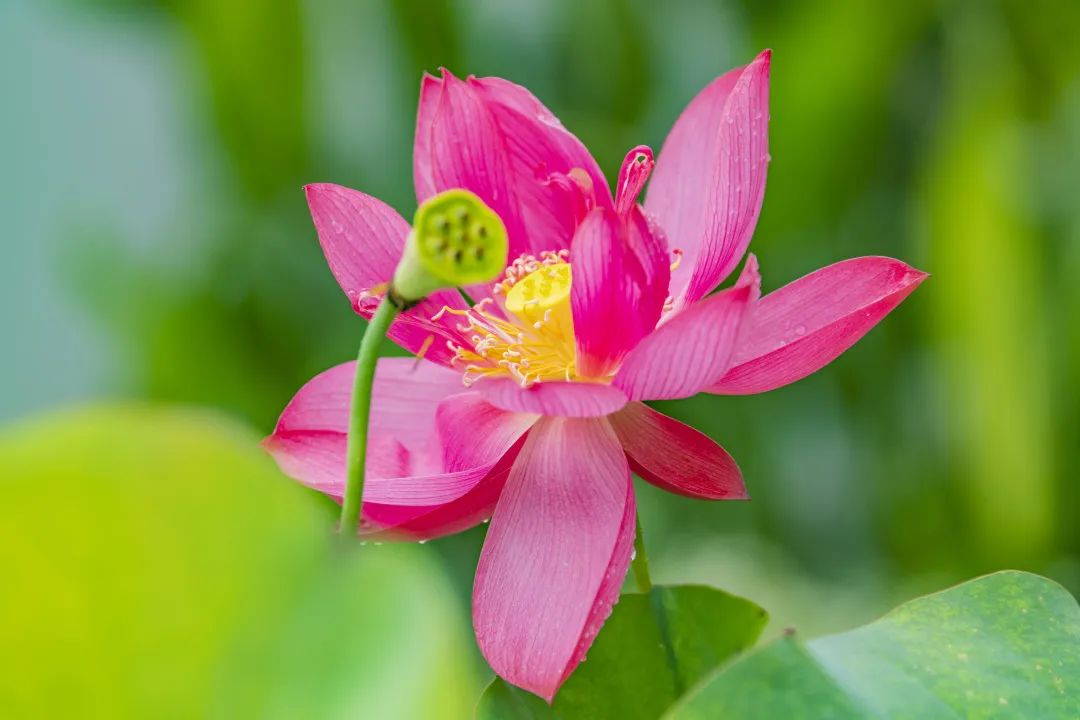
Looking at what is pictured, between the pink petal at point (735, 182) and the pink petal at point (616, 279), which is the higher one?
the pink petal at point (735, 182)

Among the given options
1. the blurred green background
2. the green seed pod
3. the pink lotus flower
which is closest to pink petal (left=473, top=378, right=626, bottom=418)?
the pink lotus flower

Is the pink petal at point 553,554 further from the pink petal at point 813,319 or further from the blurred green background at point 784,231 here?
the blurred green background at point 784,231

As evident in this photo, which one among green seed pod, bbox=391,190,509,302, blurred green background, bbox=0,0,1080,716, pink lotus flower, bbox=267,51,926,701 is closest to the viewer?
green seed pod, bbox=391,190,509,302

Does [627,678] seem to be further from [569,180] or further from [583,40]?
[583,40]

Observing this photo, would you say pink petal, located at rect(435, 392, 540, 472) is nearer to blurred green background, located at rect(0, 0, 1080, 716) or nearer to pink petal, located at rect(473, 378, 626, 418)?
pink petal, located at rect(473, 378, 626, 418)

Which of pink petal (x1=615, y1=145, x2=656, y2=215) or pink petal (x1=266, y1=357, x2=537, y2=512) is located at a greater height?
pink petal (x1=615, y1=145, x2=656, y2=215)

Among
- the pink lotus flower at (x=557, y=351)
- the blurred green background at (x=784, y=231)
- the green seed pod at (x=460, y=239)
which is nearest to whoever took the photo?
the green seed pod at (x=460, y=239)

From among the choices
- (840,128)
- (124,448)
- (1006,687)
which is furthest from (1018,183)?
(124,448)

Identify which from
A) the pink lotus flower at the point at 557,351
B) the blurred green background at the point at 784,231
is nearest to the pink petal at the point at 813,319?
the pink lotus flower at the point at 557,351
